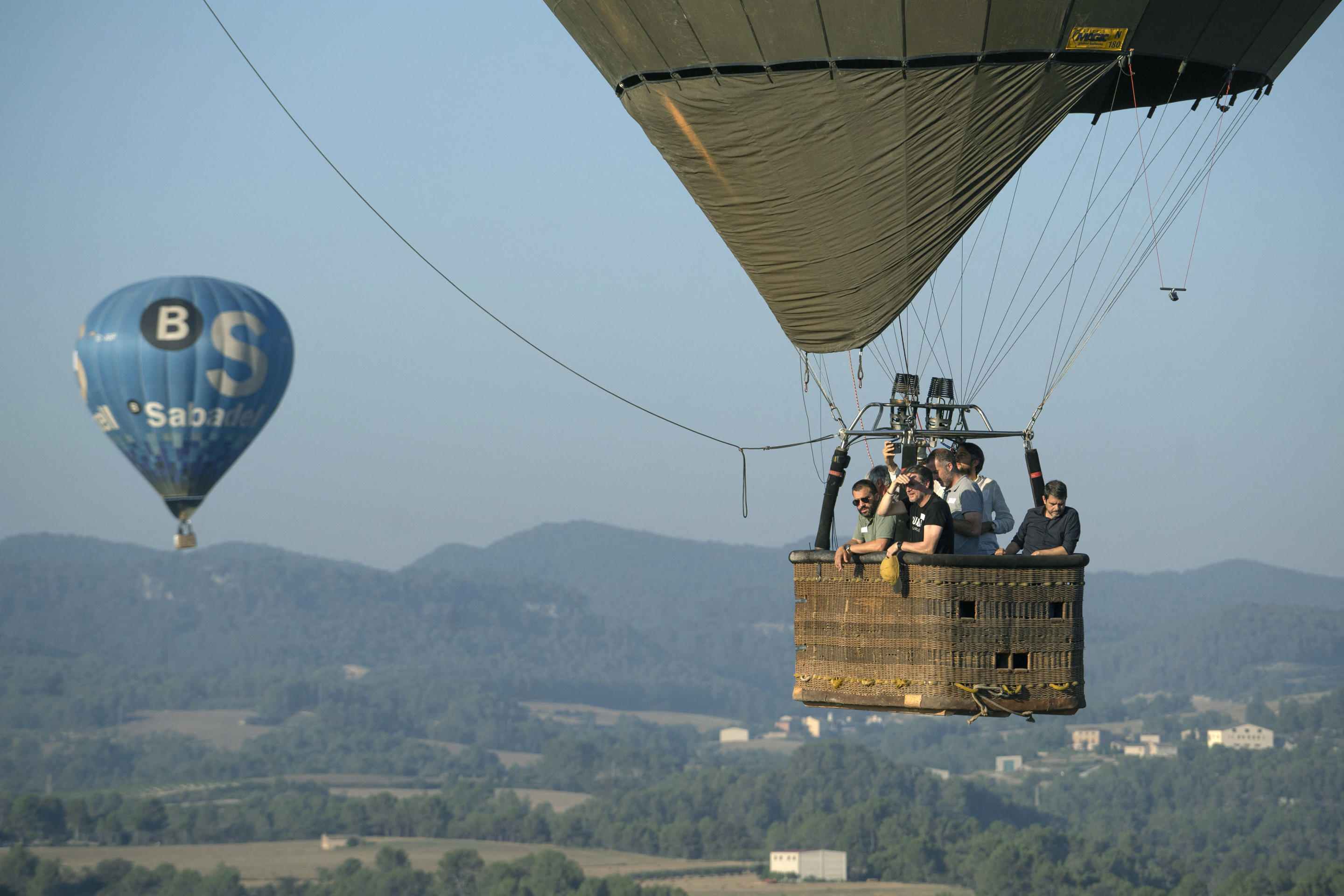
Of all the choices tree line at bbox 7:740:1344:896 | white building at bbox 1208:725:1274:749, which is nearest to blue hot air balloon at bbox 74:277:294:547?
tree line at bbox 7:740:1344:896

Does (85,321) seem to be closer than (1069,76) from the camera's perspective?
No

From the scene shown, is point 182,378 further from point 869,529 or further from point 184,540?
point 869,529

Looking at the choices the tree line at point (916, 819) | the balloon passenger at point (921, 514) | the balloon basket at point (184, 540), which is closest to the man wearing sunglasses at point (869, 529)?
the balloon passenger at point (921, 514)

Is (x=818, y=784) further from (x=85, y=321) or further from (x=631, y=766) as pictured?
(x=85, y=321)

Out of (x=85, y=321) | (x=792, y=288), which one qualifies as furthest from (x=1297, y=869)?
(x=792, y=288)

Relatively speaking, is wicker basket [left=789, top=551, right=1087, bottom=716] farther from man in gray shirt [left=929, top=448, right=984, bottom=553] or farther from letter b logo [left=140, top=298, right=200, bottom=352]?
letter b logo [left=140, top=298, right=200, bottom=352]

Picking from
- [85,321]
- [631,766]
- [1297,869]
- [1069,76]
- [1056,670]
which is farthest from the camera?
[631,766]
